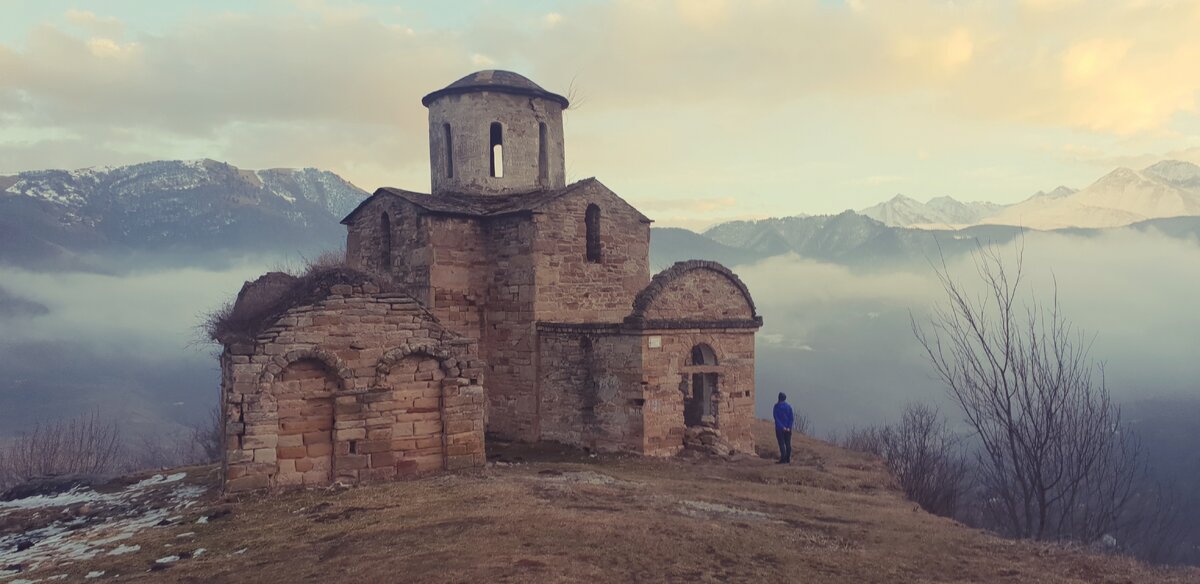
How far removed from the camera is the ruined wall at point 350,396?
38.3 feet

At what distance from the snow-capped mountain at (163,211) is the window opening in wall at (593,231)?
416ft

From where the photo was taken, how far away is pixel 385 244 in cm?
1991

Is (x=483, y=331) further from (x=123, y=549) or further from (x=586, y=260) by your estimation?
(x=123, y=549)

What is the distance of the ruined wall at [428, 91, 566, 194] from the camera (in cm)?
2122

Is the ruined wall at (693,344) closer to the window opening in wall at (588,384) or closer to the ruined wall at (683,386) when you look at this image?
the ruined wall at (683,386)

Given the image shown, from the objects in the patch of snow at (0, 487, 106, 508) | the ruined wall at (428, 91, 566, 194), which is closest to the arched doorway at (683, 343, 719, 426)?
the ruined wall at (428, 91, 566, 194)

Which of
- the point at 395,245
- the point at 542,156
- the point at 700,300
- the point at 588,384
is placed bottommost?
the point at 588,384

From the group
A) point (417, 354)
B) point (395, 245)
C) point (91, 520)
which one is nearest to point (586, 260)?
point (395, 245)

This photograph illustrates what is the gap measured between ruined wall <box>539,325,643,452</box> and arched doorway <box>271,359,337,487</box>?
21.0 ft

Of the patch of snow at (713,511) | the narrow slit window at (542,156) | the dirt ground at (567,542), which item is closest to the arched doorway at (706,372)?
the dirt ground at (567,542)

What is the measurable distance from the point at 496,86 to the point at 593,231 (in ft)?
17.0

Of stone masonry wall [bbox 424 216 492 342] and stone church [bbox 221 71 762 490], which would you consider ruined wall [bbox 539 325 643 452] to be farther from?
stone masonry wall [bbox 424 216 492 342]

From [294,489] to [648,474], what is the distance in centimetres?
625

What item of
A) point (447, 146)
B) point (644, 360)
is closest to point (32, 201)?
point (447, 146)
